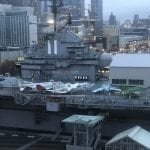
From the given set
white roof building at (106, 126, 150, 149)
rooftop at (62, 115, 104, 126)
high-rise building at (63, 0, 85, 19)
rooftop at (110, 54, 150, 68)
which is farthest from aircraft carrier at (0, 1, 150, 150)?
high-rise building at (63, 0, 85, 19)

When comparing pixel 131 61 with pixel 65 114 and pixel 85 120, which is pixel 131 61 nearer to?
pixel 65 114

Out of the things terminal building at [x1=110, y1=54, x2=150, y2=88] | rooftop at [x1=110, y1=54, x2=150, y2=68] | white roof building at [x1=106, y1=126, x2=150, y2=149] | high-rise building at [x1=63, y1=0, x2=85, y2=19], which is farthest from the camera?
high-rise building at [x1=63, y1=0, x2=85, y2=19]

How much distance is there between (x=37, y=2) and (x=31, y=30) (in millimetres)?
42811

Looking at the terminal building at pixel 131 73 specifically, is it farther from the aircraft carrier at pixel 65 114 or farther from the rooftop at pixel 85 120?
the rooftop at pixel 85 120

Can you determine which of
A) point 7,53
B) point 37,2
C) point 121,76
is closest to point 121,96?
point 121,76

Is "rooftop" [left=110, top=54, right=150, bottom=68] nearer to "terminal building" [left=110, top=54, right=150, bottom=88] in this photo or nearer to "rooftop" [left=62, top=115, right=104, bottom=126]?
"terminal building" [left=110, top=54, right=150, bottom=88]

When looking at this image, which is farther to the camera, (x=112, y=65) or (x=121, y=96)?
(x=112, y=65)

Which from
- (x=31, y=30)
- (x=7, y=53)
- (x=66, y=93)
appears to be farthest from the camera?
(x=31, y=30)

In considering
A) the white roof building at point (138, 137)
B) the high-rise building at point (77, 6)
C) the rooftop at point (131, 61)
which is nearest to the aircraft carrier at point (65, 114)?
the white roof building at point (138, 137)

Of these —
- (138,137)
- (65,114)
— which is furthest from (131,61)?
(138,137)

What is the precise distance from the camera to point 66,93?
91.2 feet

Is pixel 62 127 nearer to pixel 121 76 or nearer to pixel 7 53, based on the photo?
pixel 121 76

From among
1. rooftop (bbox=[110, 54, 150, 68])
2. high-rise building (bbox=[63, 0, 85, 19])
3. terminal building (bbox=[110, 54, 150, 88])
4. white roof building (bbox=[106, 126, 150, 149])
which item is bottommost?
white roof building (bbox=[106, 126, 150, 149])

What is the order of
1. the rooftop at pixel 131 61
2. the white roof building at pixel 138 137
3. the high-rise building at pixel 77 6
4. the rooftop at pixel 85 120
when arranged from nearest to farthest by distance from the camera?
the white roof building at pixel 138 137 < the rooftop at pixel 85 120 < the rooftop at pixel 131 61 < the high-rise building at pixel 77 6
